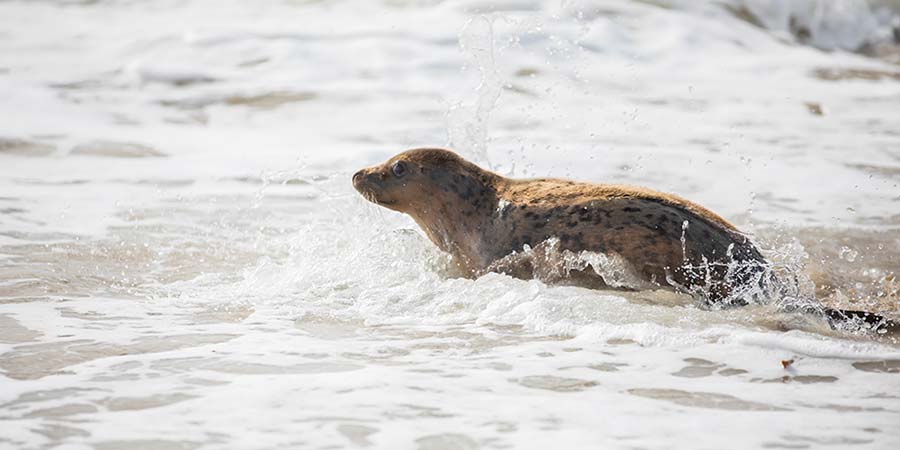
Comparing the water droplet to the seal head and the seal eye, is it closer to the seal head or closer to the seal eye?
the seal head

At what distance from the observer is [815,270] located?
6348 millimetres

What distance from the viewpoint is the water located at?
389cm

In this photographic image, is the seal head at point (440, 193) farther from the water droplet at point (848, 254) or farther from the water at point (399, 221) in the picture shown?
the water droplet at point (848, 254)

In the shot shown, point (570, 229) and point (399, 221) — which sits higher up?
point (570, 229)

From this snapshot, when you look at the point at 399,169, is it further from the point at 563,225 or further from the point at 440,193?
the point at 563,225

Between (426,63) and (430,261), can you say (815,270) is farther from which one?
(426,63)

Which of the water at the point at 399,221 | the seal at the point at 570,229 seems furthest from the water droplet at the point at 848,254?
the seal at the point at 570,229

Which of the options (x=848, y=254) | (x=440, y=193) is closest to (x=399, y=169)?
(x=440, y=193)

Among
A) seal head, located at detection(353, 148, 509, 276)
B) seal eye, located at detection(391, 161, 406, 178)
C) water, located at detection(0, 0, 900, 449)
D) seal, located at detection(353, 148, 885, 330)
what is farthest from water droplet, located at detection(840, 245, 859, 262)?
seal eye, located at detection(391, 161, 406, 178)

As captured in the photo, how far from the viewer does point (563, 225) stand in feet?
18.8

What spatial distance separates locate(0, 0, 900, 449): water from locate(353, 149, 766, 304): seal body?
0.55 ft

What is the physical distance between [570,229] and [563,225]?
56 millimetres

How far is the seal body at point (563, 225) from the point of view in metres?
5.38

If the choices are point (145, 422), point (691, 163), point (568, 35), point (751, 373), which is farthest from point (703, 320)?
point (568, 35)
